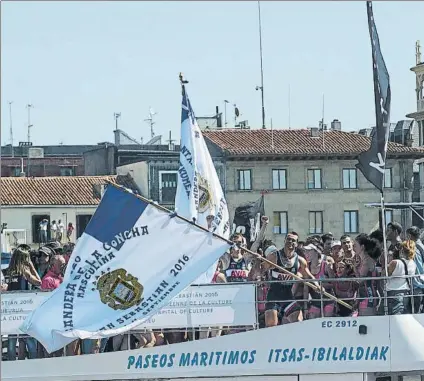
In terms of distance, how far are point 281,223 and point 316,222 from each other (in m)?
2.00

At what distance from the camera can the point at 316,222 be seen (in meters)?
82.1

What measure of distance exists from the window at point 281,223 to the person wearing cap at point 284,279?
6430 cm

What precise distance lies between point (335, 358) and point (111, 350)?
2.64 m

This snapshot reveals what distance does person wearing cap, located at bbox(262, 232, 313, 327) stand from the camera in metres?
16.2

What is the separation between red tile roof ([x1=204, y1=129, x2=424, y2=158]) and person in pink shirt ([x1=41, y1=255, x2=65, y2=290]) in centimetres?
6236

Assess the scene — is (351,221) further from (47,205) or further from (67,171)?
(67,171)

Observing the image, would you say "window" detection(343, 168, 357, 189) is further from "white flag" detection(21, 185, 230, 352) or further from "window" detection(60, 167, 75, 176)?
"white flag" detection(21, 185, 230, 352)

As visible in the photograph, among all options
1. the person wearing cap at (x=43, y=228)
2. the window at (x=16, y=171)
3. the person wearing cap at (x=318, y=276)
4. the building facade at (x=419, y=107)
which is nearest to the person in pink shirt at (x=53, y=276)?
the person wearing cap at (x=318, y=276)

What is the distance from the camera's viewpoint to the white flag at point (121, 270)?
16.1 metres

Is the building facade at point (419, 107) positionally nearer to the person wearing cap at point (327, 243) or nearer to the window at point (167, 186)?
the window at point (167, 186)

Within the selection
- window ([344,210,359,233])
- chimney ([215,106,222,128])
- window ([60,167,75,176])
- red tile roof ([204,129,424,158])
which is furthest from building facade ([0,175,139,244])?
window ([60,167,75,176])

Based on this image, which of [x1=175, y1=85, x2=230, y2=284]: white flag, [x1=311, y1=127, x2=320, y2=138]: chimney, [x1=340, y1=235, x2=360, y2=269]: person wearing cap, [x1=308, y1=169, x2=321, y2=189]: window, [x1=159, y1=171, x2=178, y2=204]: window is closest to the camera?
[x1=340, y1=235, x2=360, y2=269]: person wearing cap

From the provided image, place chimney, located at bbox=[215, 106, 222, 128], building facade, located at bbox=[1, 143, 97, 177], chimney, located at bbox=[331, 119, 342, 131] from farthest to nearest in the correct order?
building facade, located at bbox=[1, 143, 97, 177], chimney, located at bbox=[331, 119, 342, 131], chimney, located at bbox=[215, 106, 222, 128]

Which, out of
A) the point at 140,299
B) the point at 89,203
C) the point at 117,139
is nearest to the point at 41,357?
the point at 140,299
